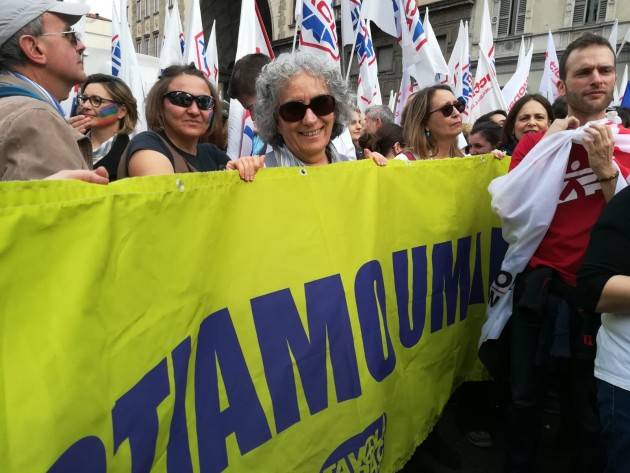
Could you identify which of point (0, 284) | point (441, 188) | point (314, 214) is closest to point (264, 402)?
point (314, 214)

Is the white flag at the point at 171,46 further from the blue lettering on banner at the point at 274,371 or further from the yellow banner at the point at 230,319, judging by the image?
the blue lettering on banner at the point at 274,371

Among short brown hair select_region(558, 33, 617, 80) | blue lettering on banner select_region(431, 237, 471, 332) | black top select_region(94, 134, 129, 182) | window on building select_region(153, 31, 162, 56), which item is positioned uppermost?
window on building select_region(153, 31, 162, 56)

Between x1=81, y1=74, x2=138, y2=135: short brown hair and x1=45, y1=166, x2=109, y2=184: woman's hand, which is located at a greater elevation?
x1=81, y1=74, x2=138, y2=135: short brown hair

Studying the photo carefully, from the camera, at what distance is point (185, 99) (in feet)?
7.34

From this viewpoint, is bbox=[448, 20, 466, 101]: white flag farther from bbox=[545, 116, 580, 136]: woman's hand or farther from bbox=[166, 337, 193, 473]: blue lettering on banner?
bbox=[166, 337, 193, 473]: blue lettering on banner

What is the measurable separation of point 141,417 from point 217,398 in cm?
24

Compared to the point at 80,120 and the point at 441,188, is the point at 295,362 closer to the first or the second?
the point at 441,188

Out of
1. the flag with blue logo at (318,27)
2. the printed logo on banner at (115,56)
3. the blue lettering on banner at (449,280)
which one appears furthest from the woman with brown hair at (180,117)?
the printed logo on banner at (115,56)

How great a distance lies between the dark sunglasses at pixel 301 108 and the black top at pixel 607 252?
1.07 meters

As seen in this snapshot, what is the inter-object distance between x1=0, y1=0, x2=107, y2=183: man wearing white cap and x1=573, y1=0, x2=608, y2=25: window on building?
20.5 m

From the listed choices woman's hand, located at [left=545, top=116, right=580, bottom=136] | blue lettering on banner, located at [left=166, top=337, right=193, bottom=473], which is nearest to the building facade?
woman's hand, located at [left=545, top=116, right=580, bottom=136]

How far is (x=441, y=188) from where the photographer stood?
7.28ft

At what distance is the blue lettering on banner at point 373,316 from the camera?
1.74 m

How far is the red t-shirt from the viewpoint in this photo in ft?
6.42
